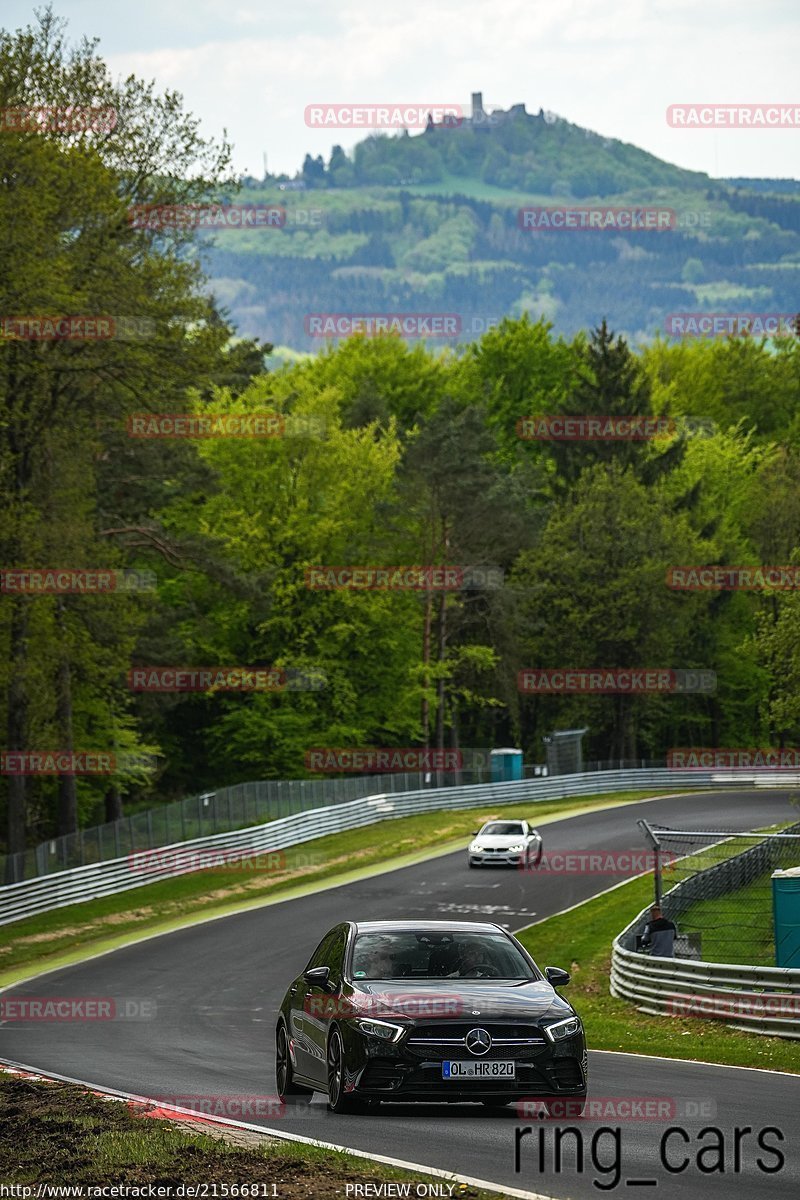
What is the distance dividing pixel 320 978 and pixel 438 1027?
1547mm

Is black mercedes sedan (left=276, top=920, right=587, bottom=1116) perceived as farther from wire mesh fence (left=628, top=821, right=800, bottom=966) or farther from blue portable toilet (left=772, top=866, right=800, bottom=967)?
wire mesh fence (left=628, top=821, right=800, bottom=966)

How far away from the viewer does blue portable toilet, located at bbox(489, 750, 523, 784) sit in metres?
63.4

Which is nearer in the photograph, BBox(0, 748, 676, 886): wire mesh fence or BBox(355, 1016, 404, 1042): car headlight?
BBox(355, 1016, 404, 1042): car headlight

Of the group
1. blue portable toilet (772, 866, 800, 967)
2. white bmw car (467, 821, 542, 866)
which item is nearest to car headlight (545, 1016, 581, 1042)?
blue portable toilet (772, 866, 800, 967)

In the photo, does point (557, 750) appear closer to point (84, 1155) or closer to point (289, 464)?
point (289, 464)

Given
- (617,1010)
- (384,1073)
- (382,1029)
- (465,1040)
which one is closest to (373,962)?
(382,1029)

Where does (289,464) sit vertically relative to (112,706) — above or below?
above

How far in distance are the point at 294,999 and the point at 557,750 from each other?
55.4 meters

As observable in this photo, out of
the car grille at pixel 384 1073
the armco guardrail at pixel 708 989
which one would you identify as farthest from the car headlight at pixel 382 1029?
the armco guardrail at pixel 708 989

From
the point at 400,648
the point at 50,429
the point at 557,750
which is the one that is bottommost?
the point at 557,750

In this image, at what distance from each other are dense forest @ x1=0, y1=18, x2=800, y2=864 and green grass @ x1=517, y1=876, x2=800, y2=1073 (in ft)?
36.1

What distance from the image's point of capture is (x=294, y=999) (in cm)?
1315

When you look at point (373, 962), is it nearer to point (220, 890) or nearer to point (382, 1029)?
point (382, 1029)

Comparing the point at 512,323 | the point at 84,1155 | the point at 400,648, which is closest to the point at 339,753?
the point at 400,648
